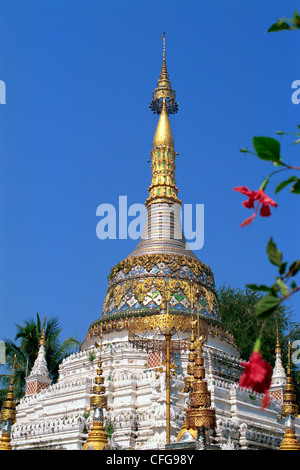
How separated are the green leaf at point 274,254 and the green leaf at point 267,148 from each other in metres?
0.41

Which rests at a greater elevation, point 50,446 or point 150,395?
point 150,395

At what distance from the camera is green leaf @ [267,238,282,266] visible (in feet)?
9.70

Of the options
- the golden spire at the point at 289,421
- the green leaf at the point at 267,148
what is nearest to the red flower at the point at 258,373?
the green leaf at the point at 267,148

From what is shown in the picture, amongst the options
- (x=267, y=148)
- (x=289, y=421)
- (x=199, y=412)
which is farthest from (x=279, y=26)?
(x=289, y=421)

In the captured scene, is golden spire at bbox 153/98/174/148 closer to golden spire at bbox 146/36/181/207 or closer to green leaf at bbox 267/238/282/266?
golden spire at bbox 146/36/181/207

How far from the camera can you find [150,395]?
2178cm

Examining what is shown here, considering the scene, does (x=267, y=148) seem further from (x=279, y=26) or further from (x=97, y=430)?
(x=97, y=430)

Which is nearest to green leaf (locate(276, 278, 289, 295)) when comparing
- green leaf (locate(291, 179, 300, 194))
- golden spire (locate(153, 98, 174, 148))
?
green leaf (locate(291, 179, 300, 194))

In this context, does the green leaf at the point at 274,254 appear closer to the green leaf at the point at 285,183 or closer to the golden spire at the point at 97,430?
the green leaf at the point at 285,183

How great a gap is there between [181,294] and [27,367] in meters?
11.0

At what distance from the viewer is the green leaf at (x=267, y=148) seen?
117 inches
